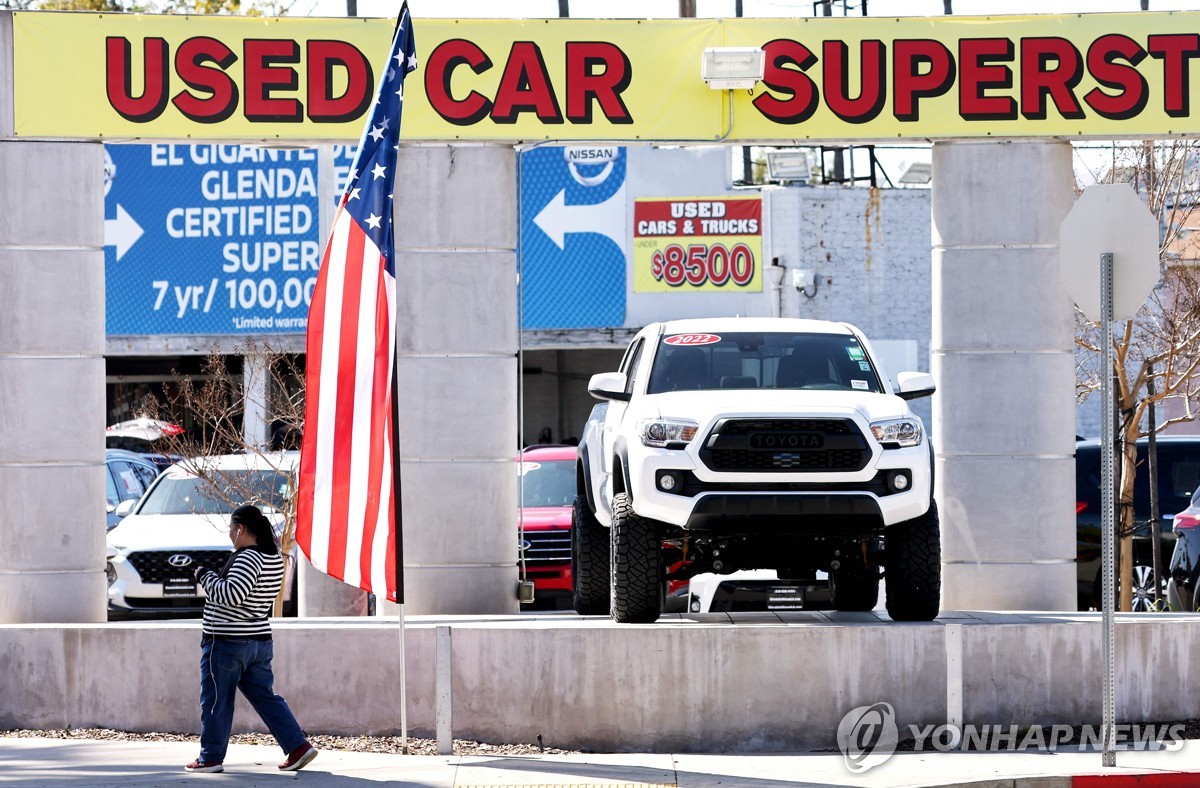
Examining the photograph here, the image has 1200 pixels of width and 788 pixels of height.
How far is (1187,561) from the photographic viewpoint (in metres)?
13.6

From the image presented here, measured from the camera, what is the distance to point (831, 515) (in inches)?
387

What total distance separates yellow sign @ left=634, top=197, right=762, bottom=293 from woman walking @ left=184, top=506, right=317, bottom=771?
1901cm

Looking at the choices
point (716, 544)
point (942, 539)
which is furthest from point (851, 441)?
point (942, 539)

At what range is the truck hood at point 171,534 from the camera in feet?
50.6

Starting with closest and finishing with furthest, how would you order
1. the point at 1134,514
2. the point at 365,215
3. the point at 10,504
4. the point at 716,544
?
the point at 365,215 → the point at 716,544 → the point at 10,504 → the point at 1134,514

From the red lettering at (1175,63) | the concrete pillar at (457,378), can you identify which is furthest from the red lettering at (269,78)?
the red lettering at (1175,63)

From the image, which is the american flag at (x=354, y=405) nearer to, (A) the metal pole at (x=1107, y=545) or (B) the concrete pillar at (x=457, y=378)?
(B) the concrete pillar at (x=457, y=378)

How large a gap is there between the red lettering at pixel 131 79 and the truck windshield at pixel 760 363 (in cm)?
417

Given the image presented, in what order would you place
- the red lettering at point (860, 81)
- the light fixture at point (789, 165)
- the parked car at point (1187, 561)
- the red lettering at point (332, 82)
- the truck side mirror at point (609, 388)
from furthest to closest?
1. the light fixture at point (789, 165)
2. the parked car at point (1187, 561)
3. the red lettering at point (860, 81)
4. the red lettering at point (332, 82)
5. the truck side mirror at point (609, 388)

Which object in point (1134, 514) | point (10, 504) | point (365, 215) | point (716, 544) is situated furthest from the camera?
point (1134, 514)

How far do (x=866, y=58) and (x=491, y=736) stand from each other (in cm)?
575

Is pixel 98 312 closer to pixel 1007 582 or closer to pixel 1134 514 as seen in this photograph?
pixel 1007 582

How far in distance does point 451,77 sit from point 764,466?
160 inches

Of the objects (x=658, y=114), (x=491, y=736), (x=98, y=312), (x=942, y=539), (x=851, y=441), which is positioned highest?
(x=658, y=114)
